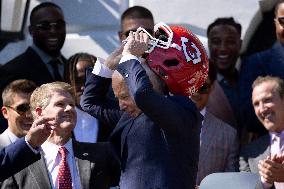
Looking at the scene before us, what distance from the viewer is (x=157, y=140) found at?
4457 mm

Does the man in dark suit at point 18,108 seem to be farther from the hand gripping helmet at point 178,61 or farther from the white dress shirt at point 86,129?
the hand gripping helmet at point 178,61

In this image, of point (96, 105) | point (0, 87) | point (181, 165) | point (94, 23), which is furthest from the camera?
point (94, 23)

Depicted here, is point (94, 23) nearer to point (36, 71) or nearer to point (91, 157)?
point (36, 71)

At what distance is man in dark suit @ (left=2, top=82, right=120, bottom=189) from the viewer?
500cm

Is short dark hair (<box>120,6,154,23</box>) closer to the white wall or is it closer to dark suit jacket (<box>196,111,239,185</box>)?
the white wall

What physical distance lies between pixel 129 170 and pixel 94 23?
2871mm

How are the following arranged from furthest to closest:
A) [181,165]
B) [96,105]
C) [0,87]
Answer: [0,87]
[96,105]
[181,165]

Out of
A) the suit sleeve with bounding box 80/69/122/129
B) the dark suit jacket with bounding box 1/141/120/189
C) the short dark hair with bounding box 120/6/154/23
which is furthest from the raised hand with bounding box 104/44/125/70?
the short dark hair with bounding box 120/6/154/23

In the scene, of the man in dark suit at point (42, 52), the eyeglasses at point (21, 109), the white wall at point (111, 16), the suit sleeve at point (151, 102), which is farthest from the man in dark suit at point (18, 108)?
the suit sleeve at point (151, 102)

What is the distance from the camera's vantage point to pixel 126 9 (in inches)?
277

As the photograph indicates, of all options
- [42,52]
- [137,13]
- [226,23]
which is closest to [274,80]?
[226,23]

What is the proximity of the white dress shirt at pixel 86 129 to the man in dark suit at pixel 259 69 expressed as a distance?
965mm

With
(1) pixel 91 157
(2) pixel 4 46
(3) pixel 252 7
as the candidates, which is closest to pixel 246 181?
(1) pixel 91 157

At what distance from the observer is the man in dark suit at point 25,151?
444 cm
